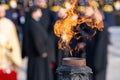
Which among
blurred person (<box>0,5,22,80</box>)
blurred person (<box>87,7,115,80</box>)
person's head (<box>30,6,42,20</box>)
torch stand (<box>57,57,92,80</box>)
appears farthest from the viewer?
blurred person (<box>0,5,22,80</box>)

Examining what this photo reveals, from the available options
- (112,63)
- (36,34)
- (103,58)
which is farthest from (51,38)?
(112,63)

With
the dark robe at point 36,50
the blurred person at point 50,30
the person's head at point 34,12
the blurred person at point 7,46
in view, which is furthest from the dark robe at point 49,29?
the blurred person at point 7,46

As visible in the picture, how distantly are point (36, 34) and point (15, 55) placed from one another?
2.83ft

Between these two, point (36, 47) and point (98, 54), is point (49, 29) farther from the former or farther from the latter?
point (98, 54)

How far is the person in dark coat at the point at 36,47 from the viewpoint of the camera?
10.2m

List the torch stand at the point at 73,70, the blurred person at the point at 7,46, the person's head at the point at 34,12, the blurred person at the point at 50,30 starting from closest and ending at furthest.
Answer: the torch stand at the point at 73,70, the blurred person at the point at 50,30, the person's head at the point at 34,12, the blurred person at the point at 7,46

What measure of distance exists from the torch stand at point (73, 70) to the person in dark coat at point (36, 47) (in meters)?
5.29

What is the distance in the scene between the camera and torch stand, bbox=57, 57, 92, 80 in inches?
187

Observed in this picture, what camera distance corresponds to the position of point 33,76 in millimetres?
10430

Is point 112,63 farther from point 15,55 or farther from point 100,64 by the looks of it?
point 100,64

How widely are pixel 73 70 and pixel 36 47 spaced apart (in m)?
5.45

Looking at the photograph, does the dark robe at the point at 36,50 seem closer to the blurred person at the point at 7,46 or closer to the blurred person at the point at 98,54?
the blurred person at the point at 7,46

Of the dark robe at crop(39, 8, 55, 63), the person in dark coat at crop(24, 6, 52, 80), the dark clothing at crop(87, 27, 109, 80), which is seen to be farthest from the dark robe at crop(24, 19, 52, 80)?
the dark clothing at crop(87, 27, 109, 80)

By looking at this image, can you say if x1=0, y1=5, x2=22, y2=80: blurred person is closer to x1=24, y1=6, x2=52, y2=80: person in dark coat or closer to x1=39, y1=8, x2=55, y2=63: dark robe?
x1=24, y1=6, x2=52, y2=80: person in dark coat
